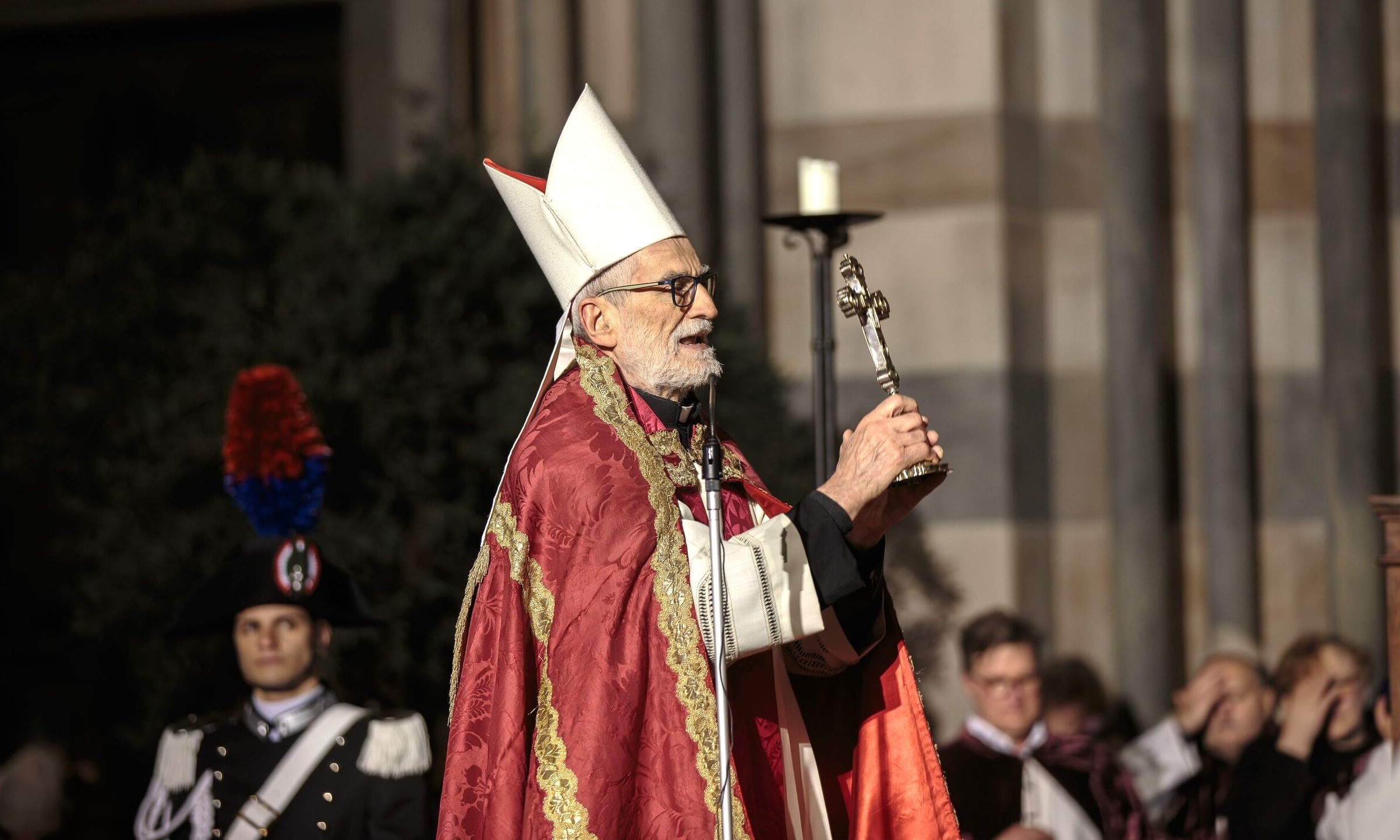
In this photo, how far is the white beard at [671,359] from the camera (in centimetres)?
352

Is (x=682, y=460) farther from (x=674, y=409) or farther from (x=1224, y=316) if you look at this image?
(x=1224, y=316)

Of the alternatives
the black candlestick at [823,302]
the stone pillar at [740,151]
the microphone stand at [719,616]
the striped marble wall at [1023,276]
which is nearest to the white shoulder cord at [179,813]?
the black candlestick at [823,302]

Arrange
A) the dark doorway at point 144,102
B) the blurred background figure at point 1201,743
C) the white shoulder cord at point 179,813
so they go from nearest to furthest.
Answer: the white shoulder cord at point 179,813 < the blurred background figure at point 1201,743 < the dark doorway at point 144,102

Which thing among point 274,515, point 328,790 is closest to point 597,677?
point 328,790

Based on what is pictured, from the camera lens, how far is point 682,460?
349 centimetres

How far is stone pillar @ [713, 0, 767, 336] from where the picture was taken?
781 centimetres

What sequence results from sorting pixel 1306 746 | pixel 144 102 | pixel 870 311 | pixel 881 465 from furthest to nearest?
pixel 144 102
pixel 1306 746
pixel 870 311
pixel 881 465

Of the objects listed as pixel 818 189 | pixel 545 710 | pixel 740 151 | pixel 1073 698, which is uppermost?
pixel 740 151

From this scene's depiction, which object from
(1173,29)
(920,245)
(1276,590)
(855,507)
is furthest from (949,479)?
(855,507)

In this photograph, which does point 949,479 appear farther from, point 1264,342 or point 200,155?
point 200,155

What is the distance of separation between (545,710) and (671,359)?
Answer: 722 millimetres

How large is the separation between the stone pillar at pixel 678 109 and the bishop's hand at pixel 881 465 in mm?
4378

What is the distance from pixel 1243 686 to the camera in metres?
6.55

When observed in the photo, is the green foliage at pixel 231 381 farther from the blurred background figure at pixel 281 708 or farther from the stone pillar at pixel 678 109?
the stone pillar at pixel 678 109
